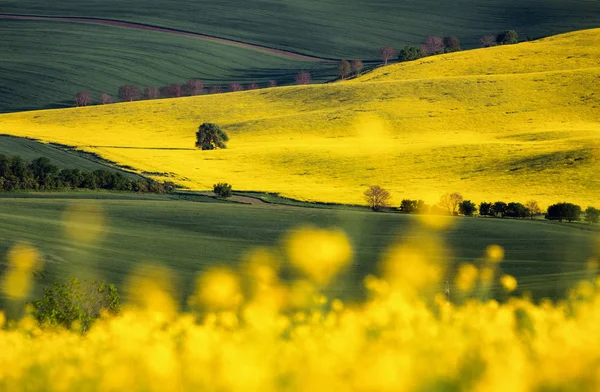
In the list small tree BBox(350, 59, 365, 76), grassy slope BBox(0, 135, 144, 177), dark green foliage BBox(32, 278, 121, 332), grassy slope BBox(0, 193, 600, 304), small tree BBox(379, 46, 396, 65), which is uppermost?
small tree BBox(379, 46, 396, 65)

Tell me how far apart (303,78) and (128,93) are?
2207 cm

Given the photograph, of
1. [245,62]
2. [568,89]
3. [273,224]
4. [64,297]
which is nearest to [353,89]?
[568,89]

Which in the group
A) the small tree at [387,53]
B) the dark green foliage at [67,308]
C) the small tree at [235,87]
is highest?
the small tree at [387,53]

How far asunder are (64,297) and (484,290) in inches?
434

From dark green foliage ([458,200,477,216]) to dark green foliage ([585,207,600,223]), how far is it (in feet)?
16.0

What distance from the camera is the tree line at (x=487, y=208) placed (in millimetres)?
38688

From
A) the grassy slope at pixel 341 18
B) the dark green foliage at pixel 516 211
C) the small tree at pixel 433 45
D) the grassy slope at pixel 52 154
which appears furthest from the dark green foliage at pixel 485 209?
the grassy slope at pixel 341 18

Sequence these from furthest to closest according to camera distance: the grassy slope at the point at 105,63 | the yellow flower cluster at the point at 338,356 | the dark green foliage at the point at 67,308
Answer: the grassy slope at the point at 105,63, the dark green foliage at the point at 67,308, the yellow flower cluster at the point at 338,356

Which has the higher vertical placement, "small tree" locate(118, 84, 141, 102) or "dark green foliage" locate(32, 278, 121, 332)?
"small tree" locate(118, 84, 141, 102)

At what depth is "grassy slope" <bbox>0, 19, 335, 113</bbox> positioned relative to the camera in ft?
372

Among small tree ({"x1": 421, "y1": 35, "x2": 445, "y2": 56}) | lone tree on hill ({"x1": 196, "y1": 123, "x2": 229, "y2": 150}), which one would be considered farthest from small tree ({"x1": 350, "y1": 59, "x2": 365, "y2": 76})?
lone tree on hill ({"x1": 196, "y1": 123, "x2": 229, "y2": 150})

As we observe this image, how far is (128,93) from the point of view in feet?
366

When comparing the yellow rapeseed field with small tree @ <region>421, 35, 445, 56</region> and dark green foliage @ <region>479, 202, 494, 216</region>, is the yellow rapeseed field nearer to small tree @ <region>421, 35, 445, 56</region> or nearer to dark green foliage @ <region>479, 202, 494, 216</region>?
dark green foliage @ <region>479, 202, 494, 216</region>

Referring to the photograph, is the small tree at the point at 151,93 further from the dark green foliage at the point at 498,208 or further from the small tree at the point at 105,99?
the dark green foliage at the point at 498,208
